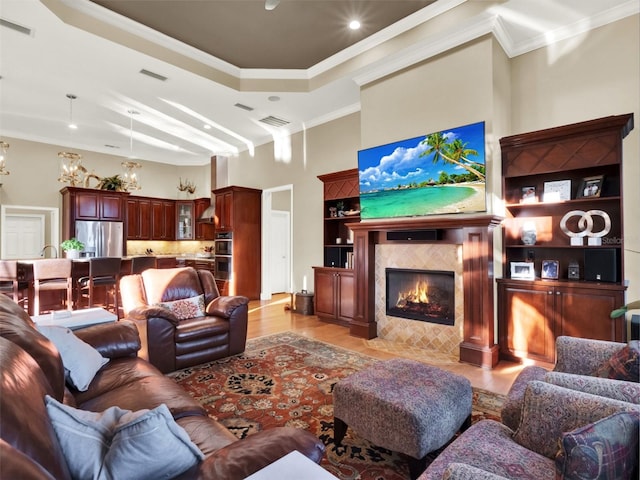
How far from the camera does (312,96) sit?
17.5 feet

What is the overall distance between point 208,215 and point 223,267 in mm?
2017

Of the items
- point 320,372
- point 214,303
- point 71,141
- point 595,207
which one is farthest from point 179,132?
point 595,207

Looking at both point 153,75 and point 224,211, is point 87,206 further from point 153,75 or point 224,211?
point 153,75

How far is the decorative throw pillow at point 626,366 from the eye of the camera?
5.01 feet

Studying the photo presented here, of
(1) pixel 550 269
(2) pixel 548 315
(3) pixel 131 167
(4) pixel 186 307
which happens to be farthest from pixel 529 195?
(3) pixel 131 167

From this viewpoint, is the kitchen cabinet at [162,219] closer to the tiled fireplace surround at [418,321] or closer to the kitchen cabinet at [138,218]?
the kitchen cabinet at [138,218]

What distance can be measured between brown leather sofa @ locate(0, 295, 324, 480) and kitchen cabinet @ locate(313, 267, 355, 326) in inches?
128

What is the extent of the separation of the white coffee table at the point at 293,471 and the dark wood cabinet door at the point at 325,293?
440 centimetres

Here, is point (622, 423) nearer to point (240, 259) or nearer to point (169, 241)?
point (240, 259)

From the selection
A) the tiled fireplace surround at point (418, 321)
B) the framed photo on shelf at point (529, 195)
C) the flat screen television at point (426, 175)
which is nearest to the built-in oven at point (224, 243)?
the flat screen television at point (426, 175)

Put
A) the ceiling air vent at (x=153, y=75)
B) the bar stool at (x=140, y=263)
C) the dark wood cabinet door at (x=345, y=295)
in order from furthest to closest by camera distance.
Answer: the bar stool at (x=140, y=263)
the dark wood cabinet door at (x=345, y=295)
the ceiling air vent at (x=153, y=75)

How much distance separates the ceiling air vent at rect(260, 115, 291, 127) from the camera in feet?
20.6

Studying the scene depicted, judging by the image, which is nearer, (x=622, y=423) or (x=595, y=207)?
(x=622, y=423)

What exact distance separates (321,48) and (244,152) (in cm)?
388
